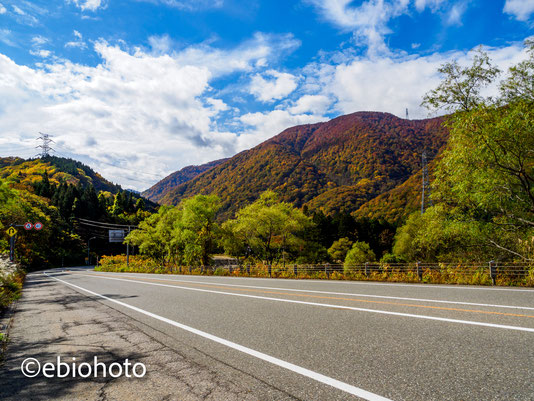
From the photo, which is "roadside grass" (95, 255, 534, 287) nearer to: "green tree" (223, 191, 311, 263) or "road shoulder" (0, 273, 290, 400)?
"road shoulder" (0, 273, 290, 400)

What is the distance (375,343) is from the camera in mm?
4602

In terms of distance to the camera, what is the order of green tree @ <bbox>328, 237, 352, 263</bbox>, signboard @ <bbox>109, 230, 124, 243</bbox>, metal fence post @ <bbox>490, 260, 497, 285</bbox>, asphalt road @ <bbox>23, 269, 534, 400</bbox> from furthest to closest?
signboard @ <bbox>109, 230, 124, 243</bbox>, green tree @ <bbox>328, 237, 352, 263</bbox>, metal fence post @ <bbox>490, 260, 497, 285</bbox>, asphalt road @ <bbox>23, 269, 534, 400</bbox>

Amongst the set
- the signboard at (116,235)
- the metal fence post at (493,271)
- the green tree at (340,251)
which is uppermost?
the signboard at (116,235)

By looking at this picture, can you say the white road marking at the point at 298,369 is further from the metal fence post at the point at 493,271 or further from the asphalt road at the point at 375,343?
the metal fence post at the point at 493,271

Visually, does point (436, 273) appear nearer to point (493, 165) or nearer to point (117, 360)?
point (493, 165)

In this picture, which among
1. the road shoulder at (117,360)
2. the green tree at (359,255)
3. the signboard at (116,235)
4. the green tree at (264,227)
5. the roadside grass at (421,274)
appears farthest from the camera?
the signboard at (116,235)

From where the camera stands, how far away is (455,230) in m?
16.5

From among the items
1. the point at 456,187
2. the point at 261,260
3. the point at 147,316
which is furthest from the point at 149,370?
the point at 261,260

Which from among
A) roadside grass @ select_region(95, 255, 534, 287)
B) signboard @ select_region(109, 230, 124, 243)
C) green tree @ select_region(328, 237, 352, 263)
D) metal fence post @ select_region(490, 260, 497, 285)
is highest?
signboard @ select_region(109, 230, 124, 243)

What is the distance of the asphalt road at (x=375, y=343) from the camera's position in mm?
3166

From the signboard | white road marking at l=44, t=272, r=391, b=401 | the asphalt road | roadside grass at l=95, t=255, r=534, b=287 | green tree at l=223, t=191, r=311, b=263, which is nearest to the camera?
white road marking at l=44, t=272, r=391, b=401

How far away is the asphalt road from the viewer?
3.17 metres

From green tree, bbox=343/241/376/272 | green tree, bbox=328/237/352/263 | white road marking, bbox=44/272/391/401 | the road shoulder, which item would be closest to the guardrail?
white road marking, bbox=44/272/391/401

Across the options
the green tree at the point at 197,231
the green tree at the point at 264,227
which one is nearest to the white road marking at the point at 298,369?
the green tree at the point at 264,227
